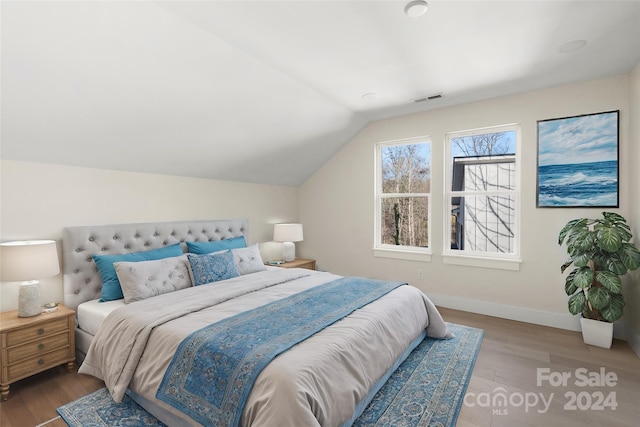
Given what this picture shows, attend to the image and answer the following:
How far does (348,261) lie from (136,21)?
12.4 ft

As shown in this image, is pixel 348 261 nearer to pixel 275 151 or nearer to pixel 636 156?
pixel 275 151

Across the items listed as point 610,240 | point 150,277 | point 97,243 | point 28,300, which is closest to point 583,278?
point 610,240

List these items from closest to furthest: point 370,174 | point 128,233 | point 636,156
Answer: point 636,156
point 128,233
point 370,174

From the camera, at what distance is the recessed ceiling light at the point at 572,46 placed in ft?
7.89

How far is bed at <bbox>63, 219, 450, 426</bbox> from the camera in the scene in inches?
59.6

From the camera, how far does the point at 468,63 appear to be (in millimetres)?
2734

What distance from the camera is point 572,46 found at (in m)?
2.46

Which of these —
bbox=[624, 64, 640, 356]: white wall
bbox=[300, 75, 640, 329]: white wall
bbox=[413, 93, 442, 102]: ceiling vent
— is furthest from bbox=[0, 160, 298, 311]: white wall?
bbox=[624, 64, 640, 356]: white wall

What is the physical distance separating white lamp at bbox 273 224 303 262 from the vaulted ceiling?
145cm

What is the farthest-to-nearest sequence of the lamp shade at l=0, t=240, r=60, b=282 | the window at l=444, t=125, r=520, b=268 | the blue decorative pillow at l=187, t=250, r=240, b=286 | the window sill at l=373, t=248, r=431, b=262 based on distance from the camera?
the window sill at l=373, t=248, r=431, b=262 → the window at l=444, t=125, r=520, b=268 → the blue decorative pillow at l=187, t=250, r=240, b=286 → the lamp shade at l=0, t=240, r=60, b=282

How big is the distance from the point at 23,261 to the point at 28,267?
5 centimetres

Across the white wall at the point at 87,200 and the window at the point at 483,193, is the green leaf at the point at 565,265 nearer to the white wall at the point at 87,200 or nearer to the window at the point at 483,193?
the window at the point at 483,193

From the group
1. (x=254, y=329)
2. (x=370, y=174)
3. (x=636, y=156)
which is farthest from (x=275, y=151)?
(x=636, y=156)

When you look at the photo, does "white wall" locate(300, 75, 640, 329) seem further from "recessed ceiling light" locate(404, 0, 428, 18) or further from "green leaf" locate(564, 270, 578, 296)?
"recessed ceiling light" locate(404, 0, 428, 18)
